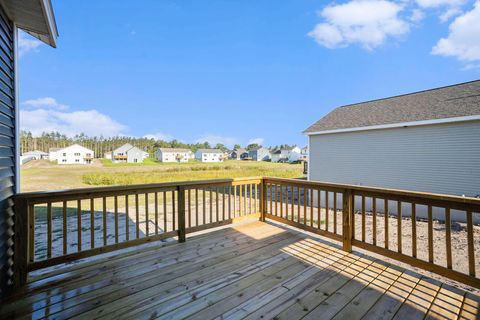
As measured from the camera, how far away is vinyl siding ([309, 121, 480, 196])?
662cm

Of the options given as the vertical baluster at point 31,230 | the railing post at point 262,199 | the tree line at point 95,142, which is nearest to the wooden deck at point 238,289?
the vertical baluster at point 31,230

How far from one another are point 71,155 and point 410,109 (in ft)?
95.8

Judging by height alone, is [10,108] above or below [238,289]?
above

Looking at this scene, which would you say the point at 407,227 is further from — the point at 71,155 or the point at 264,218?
the point at 71,155

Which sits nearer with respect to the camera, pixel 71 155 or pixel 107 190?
pixel 107 190

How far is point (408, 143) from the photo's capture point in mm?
7590

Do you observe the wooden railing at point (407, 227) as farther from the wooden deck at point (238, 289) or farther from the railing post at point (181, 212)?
the railing post at point (181, 212)

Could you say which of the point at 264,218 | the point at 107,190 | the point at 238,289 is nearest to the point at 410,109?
the point at 264,218

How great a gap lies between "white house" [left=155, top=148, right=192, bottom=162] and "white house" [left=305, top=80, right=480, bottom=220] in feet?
118

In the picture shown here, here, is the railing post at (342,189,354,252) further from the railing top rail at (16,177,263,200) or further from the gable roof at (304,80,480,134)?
the gable roof at (304,80,480,134)

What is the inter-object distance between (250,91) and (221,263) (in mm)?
23368

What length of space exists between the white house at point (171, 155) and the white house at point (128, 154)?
3953 mm

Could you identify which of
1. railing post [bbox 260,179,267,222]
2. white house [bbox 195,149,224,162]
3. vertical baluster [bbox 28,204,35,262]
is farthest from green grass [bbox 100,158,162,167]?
vertical baluster [bbox 28,204,35,262]

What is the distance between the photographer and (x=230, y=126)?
53688 mm
